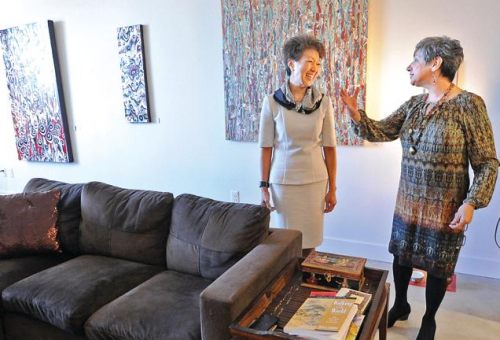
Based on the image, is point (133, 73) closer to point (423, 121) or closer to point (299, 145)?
point (299, 145)

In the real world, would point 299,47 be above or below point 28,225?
above

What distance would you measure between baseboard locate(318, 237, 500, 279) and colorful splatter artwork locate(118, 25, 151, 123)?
2019 millimetres

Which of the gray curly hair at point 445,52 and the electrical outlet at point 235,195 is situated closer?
the gray curly hair at point 445,52

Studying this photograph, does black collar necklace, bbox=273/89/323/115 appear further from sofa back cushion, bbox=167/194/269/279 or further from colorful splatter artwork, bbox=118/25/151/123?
colorful splatter artwork, bbox=118/25/151/123

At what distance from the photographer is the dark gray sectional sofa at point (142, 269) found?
139cm

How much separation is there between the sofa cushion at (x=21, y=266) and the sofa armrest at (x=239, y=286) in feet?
3.79

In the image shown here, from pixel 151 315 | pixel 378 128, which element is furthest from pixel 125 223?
pixel 378 128

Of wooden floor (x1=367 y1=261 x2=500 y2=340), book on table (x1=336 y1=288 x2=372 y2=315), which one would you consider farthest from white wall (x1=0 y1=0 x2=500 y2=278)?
book on table (x1=336 y1=288 x2=372 y2=315)

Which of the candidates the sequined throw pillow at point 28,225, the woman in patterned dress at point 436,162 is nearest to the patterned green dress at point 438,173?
the woman in patterned dress at point 436,162

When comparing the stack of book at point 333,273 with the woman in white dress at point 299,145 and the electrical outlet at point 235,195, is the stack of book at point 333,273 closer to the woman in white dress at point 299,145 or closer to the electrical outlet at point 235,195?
the woman in white dress at point 299,145

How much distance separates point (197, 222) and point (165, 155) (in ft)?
5.73

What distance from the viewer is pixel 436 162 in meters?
1.60

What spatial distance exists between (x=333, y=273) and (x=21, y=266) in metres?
1.63

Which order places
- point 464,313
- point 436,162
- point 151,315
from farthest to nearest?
point 464,313
point 436,162
point 151,315
